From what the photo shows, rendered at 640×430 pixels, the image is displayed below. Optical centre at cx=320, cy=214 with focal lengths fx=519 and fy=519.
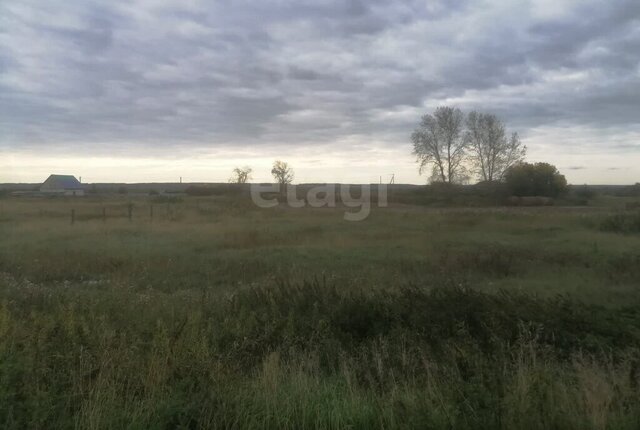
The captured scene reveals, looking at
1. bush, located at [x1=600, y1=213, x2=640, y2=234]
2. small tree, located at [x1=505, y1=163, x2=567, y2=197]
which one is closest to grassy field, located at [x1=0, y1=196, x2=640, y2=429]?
bush, located at [x1=600, y1=213, x2=640, y2=234]

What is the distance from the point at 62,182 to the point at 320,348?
94.5 meters

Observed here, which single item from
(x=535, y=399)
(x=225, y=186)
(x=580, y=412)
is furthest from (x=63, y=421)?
(x=225, y=186)

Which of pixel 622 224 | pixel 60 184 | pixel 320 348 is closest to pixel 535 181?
pixel 622 224

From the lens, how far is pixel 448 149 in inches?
2495

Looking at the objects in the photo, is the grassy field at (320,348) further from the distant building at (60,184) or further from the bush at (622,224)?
the distant building at (60,184)

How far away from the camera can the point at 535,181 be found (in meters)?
51.5

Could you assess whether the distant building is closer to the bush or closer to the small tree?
the small tree

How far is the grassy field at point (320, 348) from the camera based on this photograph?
3633 millimetres

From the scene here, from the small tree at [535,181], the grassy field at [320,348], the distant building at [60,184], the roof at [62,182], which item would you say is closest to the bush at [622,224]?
the grassy field at [320,348]

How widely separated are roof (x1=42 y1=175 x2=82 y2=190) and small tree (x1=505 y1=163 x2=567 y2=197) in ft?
234

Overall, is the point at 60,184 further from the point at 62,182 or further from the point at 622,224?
the point at 622,224

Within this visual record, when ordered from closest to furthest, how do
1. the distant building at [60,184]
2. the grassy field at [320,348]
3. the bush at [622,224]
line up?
the grassy field at [320,348] → the bush at [622,224] → the distant building at [60,184]

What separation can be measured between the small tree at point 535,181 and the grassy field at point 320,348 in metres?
40.6

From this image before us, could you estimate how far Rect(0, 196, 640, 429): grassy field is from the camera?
143 inches
